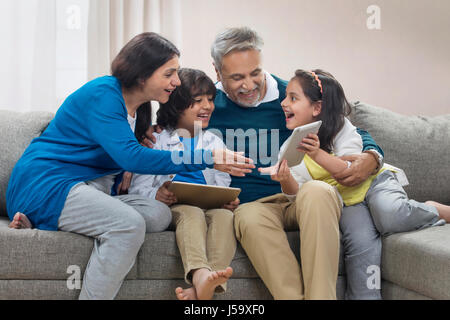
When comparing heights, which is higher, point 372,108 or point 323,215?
point 372,108

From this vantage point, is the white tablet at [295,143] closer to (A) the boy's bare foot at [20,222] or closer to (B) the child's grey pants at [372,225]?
(B) the child's grey pants at [372,225]

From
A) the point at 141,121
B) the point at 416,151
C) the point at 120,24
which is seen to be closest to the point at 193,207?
the point at 141,121

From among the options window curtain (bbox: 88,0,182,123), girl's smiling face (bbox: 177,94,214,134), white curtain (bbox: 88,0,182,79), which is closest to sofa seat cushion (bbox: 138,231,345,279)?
girl's smiling face (bbox: 177,94,214,134)

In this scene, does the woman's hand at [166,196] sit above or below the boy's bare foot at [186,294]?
above

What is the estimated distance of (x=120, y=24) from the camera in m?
2.48

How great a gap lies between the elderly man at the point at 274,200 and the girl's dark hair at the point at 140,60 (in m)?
0.31

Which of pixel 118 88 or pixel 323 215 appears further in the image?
pixel 118 88

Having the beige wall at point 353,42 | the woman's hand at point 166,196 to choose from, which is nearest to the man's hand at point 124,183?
the woman's hand at point 166,196

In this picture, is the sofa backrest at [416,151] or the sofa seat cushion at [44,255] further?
the sofa backrest at [416,151]

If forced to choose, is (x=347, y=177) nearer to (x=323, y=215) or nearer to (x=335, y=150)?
(x=335, y=150)

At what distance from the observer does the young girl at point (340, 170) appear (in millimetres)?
1578
